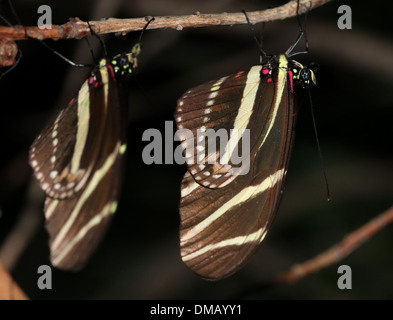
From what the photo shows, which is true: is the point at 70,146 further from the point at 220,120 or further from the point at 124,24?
the point at 220,120

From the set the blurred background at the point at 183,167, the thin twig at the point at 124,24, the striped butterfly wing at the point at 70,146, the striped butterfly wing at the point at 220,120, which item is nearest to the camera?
the thin twig at the point at 124,24

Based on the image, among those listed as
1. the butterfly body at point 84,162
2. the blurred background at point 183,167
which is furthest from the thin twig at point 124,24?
the blurred background at point 183,167

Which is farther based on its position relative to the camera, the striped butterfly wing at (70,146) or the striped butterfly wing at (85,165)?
the striped butterfly wing at (70,146)

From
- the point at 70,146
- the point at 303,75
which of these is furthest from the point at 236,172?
the point at 70,146

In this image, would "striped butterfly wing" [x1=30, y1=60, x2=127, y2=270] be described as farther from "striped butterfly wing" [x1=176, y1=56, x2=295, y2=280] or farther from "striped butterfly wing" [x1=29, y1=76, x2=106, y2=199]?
"striped butterfly wing" [x1=176, y1=56, x2=295, y2=280]

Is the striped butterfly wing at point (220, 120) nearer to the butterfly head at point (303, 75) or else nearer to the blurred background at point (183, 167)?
the butterfly head at point (303, 75)

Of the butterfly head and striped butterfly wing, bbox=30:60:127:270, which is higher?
the butterfly head

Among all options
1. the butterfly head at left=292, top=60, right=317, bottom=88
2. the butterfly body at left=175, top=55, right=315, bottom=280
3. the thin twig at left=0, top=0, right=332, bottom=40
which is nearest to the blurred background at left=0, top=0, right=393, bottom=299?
the butterfly head at left=292, top=60, right=317, bottom=88

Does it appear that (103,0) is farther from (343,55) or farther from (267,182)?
(267,182)
